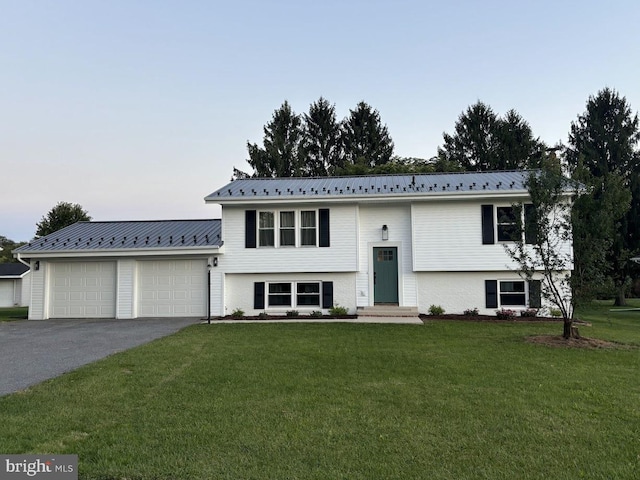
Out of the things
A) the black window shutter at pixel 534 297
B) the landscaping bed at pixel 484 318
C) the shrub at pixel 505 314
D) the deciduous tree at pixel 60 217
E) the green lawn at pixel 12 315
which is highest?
the deciduous tree at pixel 60 217

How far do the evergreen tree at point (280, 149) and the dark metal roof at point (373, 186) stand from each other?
1698 cm

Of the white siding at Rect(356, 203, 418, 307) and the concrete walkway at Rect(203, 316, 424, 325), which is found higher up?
the white siding at Rect(356, 203, 418, 307)

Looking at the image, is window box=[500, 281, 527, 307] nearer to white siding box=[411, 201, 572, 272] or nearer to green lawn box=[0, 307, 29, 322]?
white siding box=[411, 201, 572, 272]

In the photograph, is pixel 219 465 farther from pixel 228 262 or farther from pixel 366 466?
pixel 228 262

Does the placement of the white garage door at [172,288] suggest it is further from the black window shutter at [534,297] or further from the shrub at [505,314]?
the black window shutter at [534,297]

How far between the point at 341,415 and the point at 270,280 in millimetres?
10689

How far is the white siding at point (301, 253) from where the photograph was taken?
1448cm

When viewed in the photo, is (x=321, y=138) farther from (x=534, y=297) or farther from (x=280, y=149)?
(x=534, y=297)

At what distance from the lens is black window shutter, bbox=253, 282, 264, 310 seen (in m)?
14.9

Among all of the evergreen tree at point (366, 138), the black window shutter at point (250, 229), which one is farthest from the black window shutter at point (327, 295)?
the evergreen tree at point (366, 138)

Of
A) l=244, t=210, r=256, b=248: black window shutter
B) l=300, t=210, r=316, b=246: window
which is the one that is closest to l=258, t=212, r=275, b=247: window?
l=244, t=210, r=256, b=248: black window shutter

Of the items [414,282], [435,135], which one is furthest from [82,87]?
[435,135]

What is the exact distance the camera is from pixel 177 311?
591 inches

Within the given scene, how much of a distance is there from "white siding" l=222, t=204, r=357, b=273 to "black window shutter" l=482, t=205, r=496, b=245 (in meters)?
4.30
